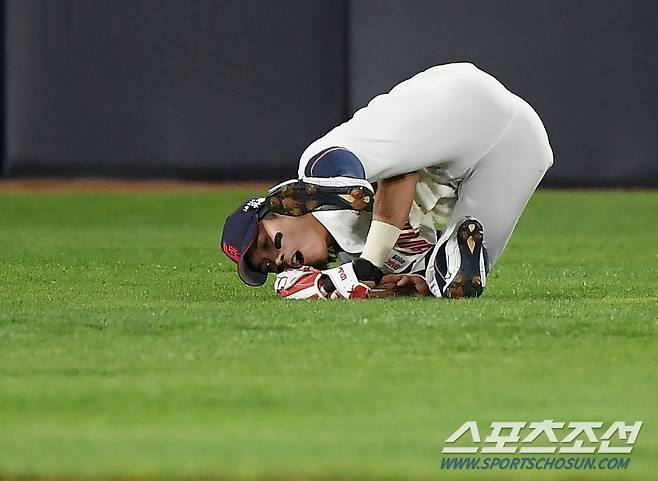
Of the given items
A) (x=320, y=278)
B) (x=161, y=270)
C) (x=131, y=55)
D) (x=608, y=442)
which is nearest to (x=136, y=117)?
(x=131, y=55)

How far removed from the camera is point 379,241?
3.14 meters

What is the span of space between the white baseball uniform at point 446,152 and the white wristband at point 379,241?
0.36 ft

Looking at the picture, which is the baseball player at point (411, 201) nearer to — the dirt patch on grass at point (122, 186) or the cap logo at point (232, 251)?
the cap logo at point (232, 251)

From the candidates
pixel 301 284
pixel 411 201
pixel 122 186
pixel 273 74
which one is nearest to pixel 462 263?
pixel 411 201

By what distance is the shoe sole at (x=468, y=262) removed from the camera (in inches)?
125

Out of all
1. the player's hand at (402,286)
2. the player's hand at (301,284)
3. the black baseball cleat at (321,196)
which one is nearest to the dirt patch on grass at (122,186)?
the player's hand at (402,286)

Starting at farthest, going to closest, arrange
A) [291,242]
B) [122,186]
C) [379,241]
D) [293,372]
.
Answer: [122,186] → [291,242] → [379,241] → [293,372]

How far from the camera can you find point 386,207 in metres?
3.14

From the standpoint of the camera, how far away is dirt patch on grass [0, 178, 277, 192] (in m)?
7.47

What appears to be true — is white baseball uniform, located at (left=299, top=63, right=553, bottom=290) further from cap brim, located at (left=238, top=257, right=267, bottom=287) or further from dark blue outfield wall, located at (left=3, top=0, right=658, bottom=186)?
dark blue outfield wall, located at (left=3, top=0, right=658, bottom=186)

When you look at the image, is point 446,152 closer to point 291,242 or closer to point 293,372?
point 291,242

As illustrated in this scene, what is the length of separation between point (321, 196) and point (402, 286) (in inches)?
18.8

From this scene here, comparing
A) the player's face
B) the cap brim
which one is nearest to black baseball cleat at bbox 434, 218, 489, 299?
the player's face

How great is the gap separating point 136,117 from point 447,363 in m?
5.09
